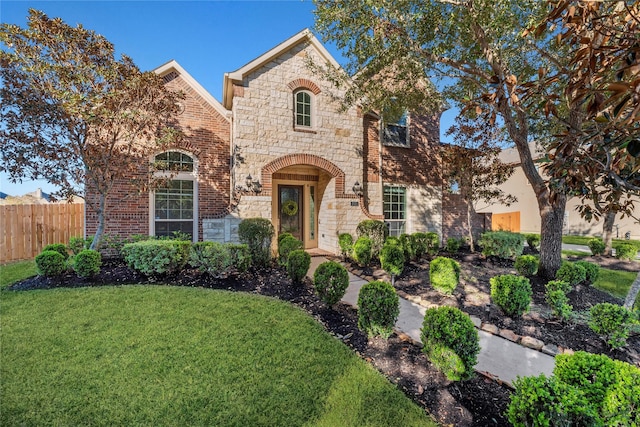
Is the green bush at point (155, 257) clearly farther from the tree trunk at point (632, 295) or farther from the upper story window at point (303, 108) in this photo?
the tree trunk at point (632, 295)

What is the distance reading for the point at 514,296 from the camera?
14.6 ft

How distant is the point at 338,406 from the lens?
262cm

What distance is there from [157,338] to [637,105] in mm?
4829

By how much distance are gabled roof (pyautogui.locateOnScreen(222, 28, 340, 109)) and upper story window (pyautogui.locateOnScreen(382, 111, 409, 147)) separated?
3.22m

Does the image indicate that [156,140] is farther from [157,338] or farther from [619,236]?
[619,236]

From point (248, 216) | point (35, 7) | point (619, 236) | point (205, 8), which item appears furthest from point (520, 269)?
point (619, 236)

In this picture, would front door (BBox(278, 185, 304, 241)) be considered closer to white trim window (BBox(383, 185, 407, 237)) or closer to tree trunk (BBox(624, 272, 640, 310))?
white trim window (BBox(383, 185, 407, 237))

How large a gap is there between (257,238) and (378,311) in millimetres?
4619

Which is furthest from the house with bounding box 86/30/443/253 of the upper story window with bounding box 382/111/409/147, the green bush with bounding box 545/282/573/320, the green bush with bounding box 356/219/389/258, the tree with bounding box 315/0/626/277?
the green bush with bounding box 545/282/573/320

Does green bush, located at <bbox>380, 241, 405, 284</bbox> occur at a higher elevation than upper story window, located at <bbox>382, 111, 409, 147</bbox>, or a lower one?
lower

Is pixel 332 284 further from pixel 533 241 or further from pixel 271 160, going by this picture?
pixel 533 241

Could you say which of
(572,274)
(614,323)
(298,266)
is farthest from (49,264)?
(572,274)

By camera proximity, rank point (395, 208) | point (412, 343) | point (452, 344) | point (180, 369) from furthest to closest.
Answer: point (395, 208), point (412, 343), point (180, 369), point (452, 344)

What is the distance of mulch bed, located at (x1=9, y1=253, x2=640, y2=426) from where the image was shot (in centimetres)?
272
